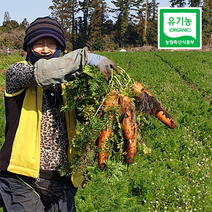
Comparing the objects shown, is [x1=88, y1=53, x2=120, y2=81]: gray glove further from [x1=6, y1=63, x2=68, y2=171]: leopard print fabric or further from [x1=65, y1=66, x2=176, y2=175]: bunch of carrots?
[x1=6, y1=63, x2=68, y2=171]: leopard print fabric

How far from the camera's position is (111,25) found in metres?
58.8

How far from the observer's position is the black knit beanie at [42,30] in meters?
1.78

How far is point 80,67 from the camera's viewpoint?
159cm

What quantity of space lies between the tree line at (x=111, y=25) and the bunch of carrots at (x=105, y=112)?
45.7 meters

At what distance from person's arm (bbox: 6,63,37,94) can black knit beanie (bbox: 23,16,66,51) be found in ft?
0.69

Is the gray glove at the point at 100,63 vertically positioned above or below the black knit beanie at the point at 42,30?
below

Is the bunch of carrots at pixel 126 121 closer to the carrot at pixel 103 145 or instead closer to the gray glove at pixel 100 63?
the carrot at pixel 103 145

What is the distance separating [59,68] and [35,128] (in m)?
0.45

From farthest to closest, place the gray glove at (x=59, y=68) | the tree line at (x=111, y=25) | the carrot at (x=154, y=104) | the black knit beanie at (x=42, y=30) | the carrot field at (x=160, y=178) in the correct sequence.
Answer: the tree line at (x=111, y=25)
the carrot field at (x=160, y=178)
the carrot at (x=154, y=104)
the black knit beanie at (x=42, y=30)
the gray glove at (x=59, y=68)

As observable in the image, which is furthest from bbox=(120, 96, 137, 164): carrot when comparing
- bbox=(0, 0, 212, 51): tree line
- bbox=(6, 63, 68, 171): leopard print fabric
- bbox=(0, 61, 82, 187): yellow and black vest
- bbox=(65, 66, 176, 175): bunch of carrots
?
bbox=(0, 0, 212, 51): tree line

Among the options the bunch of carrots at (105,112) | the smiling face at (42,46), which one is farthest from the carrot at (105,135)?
the smiling face at (42,46)

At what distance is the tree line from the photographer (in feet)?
166

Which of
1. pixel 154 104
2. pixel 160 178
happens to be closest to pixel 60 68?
pixel 154 104

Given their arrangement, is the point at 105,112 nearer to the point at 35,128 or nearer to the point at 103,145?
the point at 103,145
